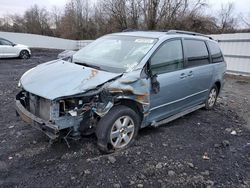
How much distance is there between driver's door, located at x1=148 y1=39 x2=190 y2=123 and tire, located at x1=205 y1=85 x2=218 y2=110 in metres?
1.34

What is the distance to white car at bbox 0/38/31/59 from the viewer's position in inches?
604

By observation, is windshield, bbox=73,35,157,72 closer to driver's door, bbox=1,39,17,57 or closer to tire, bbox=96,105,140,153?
tire, bbox=96,105,140,153

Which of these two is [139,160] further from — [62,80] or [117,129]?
[62,80]

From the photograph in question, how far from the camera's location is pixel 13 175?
3.08 metres

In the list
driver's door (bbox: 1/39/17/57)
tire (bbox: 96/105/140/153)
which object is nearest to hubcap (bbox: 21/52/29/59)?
driver's door (bbox: 1/39/17/57)

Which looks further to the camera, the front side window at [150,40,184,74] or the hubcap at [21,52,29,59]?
the hubcap at [21,52,29,59]

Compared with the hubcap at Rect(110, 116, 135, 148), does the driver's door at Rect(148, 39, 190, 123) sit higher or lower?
higher

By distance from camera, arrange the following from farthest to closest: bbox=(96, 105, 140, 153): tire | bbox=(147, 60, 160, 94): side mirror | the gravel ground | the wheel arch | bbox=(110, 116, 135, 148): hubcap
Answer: the wheel arch
bbox=(147, 60, 160, 94): side mirror
bbox=(110, 116, 135, 148): hubcap
bbox=(96, 105, 140, 153): tire
the gravel ground

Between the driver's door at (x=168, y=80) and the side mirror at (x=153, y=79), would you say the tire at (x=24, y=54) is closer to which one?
the driver's door at (x=168, y=80)

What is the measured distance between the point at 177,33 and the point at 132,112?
2060 mm

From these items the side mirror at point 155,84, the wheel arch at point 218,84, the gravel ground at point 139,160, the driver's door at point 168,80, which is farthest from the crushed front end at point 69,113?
the wheel arch at point 218,84

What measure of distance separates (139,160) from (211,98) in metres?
3.31

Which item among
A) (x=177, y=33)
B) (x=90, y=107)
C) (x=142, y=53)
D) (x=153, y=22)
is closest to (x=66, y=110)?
(x=90, y=107)

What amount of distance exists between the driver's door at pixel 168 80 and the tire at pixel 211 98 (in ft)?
4.40
